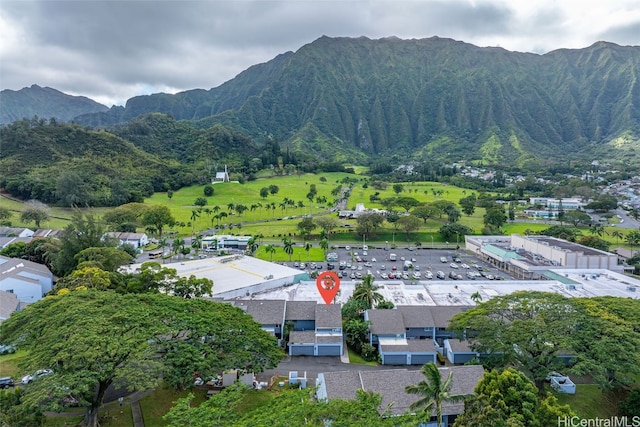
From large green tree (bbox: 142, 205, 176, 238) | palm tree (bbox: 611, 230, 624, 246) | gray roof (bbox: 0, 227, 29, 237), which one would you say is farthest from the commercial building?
gray roof (bbox: 0, 227, 29, 237)

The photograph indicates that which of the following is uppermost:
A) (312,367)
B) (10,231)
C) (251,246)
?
(10,231)

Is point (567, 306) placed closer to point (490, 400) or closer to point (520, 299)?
point (520, 299)

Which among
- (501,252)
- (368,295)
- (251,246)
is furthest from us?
(251,246)

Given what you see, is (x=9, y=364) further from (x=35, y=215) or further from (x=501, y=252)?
(x=501, y=252)

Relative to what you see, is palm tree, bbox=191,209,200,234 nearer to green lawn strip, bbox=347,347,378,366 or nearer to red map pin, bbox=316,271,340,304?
red map pin, bbox=316,271,340,304

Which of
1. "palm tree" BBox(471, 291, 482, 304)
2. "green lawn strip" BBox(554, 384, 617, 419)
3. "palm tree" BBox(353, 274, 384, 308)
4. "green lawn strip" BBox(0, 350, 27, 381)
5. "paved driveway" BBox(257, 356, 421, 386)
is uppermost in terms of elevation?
"palm tree" BBox(353, 274, 384, 308)

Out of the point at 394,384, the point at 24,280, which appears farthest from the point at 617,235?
the point at 24,280

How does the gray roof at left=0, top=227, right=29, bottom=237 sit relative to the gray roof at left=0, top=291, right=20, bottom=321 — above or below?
above
